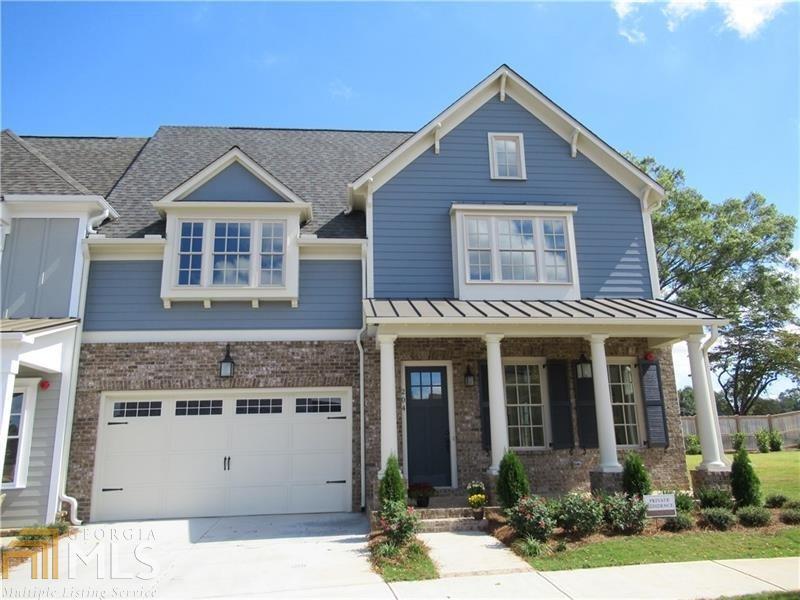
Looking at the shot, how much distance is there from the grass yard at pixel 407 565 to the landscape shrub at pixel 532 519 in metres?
1.48

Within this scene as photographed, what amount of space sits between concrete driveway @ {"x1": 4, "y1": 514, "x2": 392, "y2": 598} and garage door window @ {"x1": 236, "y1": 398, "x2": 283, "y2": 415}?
2.09m

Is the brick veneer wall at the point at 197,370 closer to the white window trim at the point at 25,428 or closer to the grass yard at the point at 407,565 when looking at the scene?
the white window trim at the point at 25,428

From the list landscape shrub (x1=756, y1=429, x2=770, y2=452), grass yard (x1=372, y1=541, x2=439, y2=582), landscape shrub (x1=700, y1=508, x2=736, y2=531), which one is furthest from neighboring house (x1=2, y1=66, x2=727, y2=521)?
landscape shrub (x1=756, y1=429, x2=770, y2=452)

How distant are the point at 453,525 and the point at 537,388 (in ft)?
13.0

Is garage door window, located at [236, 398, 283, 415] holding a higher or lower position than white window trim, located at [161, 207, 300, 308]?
lower

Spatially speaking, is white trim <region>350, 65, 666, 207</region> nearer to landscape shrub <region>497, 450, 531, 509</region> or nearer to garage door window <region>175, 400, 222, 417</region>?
garage door window <region>175, 400, 222, 417</region>

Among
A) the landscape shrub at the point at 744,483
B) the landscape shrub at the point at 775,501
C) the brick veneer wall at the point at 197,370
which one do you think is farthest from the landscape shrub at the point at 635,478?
the brick veneer wall at the point at 197,370

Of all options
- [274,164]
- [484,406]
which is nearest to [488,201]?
[484,406]

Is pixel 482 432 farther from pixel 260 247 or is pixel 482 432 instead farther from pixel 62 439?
pixel 62 439

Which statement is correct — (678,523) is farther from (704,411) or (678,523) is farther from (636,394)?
(636,394)

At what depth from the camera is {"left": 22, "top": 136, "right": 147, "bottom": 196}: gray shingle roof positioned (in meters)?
13.7

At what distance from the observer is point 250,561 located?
722cm

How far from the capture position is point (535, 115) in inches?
512

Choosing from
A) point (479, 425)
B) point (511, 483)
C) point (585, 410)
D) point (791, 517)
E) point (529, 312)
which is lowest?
point (791, 517)
